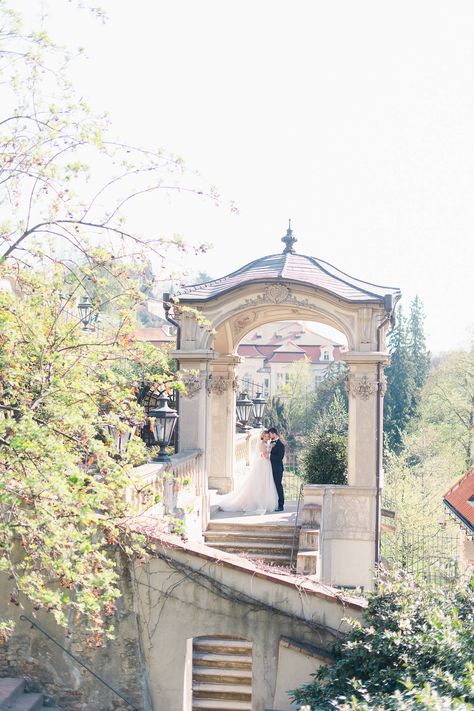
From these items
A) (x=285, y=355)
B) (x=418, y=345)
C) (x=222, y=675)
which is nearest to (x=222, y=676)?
(x=222, y=675)

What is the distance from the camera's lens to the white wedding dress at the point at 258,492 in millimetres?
15953

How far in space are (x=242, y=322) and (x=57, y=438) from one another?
33.9 feet

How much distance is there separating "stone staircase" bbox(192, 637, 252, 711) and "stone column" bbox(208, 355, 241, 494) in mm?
4322

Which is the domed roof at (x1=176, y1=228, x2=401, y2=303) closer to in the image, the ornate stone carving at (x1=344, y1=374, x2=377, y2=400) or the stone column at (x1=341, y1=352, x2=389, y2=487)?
the stone column at (x1=341, y1=352, x2=389, y2=487)

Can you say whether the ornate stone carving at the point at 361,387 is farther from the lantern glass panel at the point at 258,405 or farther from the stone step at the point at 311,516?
the lantern glass panel at the point at 258,405

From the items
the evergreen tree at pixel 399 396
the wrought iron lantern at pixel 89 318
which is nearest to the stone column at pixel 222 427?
the wrought iron lantern at pixel 89 318

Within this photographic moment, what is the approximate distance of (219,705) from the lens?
12.7 m

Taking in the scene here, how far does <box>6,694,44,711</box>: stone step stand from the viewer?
9.30 m

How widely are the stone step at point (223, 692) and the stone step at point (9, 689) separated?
3.85 metres

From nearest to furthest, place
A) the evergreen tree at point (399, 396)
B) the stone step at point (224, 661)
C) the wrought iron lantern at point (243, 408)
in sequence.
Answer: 1. the stone step at point (224, 661)
2. the wrought iron lantern at point (243, 408)
3. the evergreen tree at point (399, 396)

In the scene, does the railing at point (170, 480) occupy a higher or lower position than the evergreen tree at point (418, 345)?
lower

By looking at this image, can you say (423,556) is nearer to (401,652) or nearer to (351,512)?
(351,512)

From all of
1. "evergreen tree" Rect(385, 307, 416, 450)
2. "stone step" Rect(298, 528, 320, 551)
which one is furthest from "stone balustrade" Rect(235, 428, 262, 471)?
"evergreen tree" Rect(385, 307, 416, 450)

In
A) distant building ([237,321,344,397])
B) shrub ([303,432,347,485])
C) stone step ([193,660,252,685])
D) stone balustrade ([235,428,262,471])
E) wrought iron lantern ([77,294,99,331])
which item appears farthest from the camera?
distant building ([237,321,344,397])
